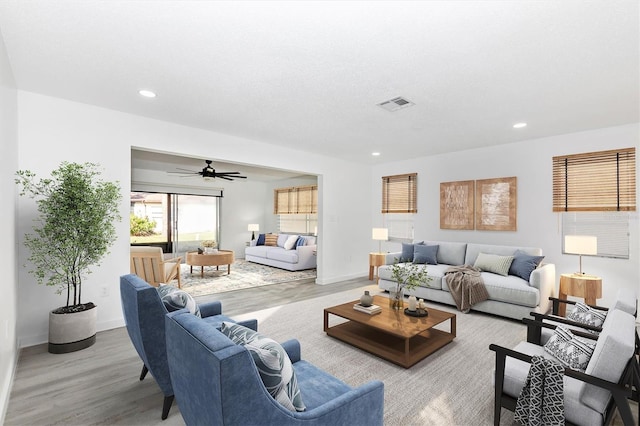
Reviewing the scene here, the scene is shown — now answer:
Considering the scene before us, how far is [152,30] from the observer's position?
2.10 meters

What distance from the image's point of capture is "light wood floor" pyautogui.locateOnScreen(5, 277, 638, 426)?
207cm

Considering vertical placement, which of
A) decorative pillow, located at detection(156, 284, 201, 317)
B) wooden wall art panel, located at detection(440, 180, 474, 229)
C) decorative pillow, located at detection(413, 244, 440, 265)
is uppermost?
wooden wall art panel, located at detection(440, 180, 474, 229)

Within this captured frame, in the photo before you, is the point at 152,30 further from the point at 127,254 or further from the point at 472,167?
the point at 472,167

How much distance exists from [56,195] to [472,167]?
19.8 feet

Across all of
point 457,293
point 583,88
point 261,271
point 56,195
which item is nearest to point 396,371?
point 457,293

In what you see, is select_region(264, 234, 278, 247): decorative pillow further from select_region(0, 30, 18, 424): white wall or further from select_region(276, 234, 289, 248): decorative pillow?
select_region(0, 30, 18, 424): white wall

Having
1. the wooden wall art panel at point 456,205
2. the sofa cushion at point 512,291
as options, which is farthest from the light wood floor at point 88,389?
the wooden wall art panel at point 456,205

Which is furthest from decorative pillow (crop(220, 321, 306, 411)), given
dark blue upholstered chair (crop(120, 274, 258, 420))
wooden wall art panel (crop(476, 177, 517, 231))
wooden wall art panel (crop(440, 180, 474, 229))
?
wooden wall art panel (crop(440, 180, 474, 229))

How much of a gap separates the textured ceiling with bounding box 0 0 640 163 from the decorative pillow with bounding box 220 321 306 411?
1892 mm

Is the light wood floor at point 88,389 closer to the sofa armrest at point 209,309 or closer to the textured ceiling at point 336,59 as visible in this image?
the sofa armrest at point 209,309

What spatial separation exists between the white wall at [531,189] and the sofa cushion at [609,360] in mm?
3226

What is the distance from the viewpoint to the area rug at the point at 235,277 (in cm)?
584

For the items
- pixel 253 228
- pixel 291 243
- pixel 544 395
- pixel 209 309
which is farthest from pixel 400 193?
pixel 253 228

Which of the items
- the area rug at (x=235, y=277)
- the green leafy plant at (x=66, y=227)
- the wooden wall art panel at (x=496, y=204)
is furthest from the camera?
the area rug at (x=235, y=277)
